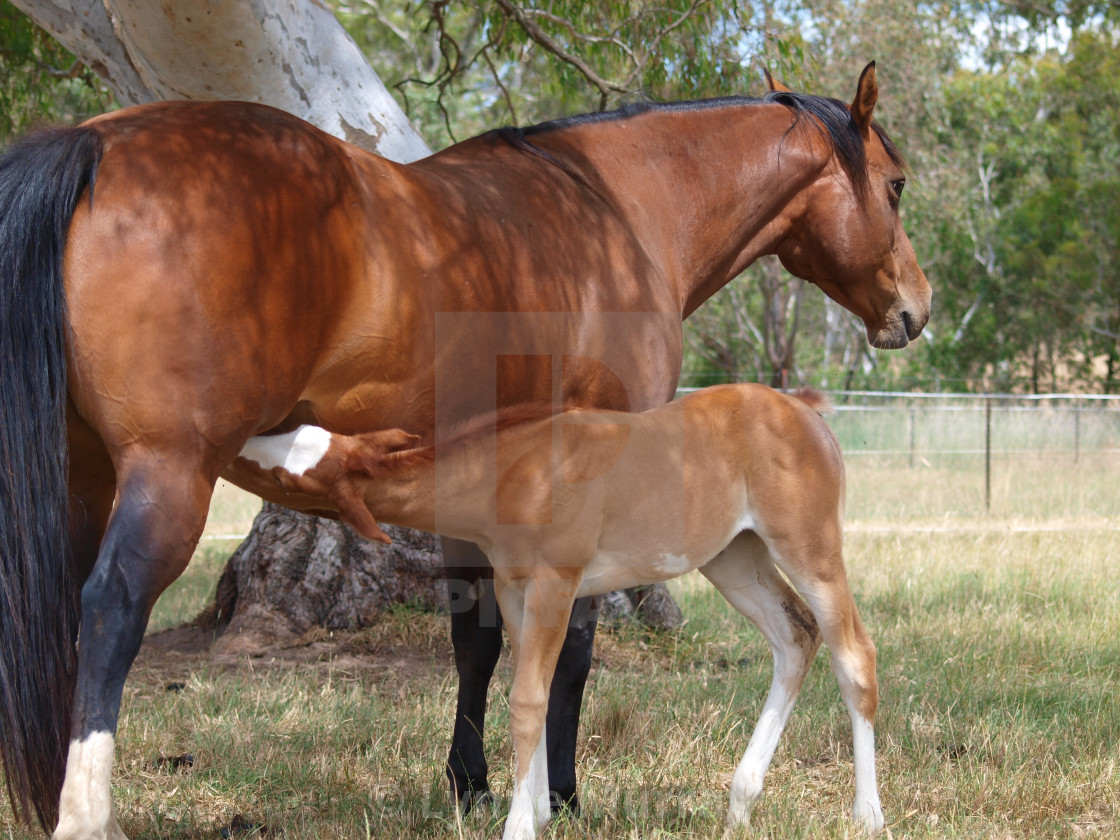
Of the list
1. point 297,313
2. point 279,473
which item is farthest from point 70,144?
point 279,473

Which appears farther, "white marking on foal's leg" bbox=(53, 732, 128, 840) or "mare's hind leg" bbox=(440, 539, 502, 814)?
"mare's hind leg" bbox=(440, 539, 502, 814)

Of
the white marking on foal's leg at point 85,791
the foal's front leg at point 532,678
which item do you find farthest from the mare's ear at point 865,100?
the white marking on foal's leg at point 85,791

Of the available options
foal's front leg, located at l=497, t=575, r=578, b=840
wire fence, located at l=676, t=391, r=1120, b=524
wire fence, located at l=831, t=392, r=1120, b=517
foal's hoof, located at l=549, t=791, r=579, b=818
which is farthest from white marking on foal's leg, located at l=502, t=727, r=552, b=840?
wire fence, located at l=831, t=392, r=1120, b=517

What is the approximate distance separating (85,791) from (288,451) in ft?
2.93

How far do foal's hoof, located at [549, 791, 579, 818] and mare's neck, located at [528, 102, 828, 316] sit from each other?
1815mm

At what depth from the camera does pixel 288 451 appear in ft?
8.54

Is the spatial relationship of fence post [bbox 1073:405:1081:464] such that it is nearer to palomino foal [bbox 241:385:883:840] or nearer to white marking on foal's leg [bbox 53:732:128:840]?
palomino foal [bbox 241:385:883:840]

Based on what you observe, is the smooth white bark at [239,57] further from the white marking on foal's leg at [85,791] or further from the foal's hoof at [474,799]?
the foal's hoof at [474,799]

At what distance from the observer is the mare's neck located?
394 cm

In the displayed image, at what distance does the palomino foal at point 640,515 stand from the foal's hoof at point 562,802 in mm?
312

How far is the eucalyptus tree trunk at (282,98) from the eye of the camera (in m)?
4.14

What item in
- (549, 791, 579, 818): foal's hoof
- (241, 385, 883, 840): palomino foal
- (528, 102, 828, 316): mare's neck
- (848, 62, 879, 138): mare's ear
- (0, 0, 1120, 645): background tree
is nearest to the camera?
(241, 385, 883, 840): palomino foal

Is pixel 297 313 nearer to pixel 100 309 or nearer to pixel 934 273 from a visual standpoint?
pixel 100 309

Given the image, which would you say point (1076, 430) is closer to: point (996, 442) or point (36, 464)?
point (996, 442)
